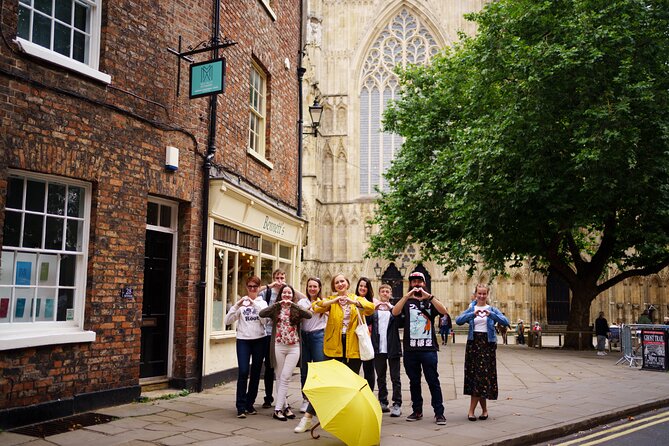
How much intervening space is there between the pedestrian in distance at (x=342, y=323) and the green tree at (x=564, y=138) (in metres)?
11.2

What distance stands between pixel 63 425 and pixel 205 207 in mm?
4064

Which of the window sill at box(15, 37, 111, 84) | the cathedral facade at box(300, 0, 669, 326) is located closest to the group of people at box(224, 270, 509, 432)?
the window sill at box(15, 37, 111, 84)

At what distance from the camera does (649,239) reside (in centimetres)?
1791

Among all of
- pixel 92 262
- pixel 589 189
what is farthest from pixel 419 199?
pixel 92 262

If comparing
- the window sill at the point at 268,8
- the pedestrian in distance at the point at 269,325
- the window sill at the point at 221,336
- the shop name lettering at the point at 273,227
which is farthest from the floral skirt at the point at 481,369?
the window sill at the point at 268,8

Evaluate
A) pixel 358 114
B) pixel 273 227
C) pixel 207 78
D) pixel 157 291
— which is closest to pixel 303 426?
pixel 157 291

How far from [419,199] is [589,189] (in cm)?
741

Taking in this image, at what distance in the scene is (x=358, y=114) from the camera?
135ft

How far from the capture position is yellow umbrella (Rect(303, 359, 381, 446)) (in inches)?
227

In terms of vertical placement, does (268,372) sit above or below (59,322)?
below

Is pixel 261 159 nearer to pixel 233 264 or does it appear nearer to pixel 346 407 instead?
pixel 233 264

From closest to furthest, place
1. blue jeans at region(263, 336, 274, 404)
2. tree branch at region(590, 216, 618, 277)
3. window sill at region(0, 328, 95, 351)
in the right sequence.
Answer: window sill at region(0, 328, 95, 351), blue jeans at region(263, 336, 274, 404), tree branch at region(590, 216, 618, 277)

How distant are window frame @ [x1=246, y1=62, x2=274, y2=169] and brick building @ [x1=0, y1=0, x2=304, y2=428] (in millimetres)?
935

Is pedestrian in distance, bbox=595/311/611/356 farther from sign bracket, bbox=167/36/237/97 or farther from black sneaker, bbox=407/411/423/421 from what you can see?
sign bracket, bbox=167/36/237/97
